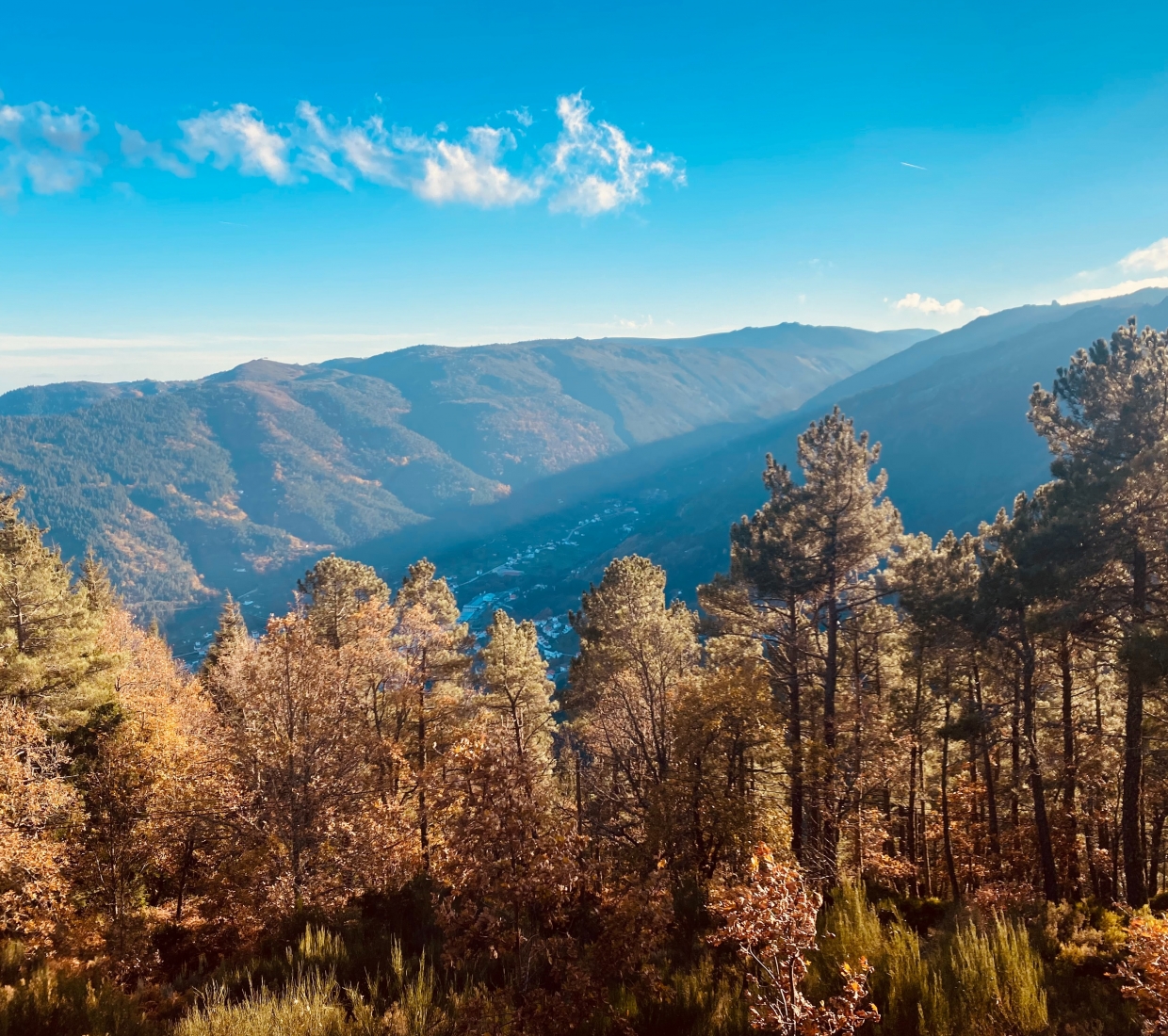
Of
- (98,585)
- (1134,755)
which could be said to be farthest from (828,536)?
(98,585)

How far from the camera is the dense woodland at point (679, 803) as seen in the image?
269 inches

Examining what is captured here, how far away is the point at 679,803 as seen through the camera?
1606cm

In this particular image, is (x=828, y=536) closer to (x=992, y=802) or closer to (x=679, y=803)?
(x=679, y=803)

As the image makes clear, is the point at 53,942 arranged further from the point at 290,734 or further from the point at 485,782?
the point at 485,782

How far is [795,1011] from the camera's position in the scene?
4.42m

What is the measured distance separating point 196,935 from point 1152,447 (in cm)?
2426

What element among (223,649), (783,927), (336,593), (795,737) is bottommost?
(223,649)

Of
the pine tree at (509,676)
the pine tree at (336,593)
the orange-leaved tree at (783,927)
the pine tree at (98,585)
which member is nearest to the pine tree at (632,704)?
the pine tree at (509,676)

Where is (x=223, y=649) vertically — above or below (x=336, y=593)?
below

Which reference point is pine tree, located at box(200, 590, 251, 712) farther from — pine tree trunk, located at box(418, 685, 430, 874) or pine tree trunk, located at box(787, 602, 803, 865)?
pine tree trunk, located at box(787, 602, 803, 865)

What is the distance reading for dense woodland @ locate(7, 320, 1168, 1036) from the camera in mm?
6828

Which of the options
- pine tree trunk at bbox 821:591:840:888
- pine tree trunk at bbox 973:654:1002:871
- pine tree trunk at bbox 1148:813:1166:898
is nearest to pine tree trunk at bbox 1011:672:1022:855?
pine tree trunk at bbox 973:654:1002:871

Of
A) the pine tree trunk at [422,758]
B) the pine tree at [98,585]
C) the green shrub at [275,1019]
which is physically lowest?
the pine tree trunk at [422,758]

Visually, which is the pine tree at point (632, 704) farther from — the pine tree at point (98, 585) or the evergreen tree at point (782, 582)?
the pine tree at point (98, 585)
